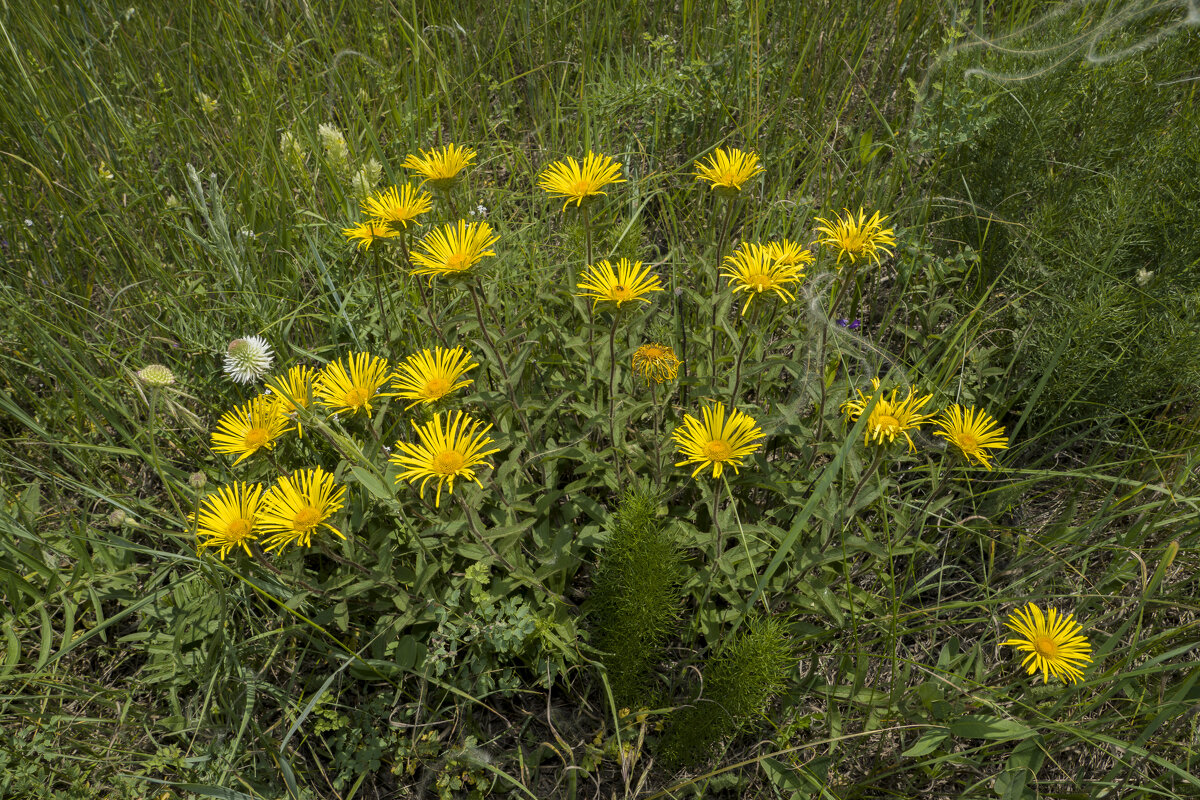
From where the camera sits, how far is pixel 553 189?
Result: 2076 millimetres

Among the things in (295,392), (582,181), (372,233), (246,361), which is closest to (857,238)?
(582,181)

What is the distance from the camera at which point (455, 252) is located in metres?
1.92

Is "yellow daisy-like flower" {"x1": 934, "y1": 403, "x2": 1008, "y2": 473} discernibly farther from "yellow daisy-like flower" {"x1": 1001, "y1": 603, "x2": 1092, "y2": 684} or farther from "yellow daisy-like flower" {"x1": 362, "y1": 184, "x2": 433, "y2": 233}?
"yellow daisy-like flower" {"x1": 362, "y1": 184, "x2": 433, "y2": 233}

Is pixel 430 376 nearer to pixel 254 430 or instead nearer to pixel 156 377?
pixel 254 430

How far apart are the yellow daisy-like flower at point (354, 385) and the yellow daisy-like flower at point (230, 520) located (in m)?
0.30

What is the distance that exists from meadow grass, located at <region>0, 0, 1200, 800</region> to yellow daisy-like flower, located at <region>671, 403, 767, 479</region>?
0.63ft

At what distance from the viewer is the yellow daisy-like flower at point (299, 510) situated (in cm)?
171

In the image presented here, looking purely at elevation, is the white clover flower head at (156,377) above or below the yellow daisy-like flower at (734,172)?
below

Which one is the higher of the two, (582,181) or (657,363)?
Result: (582,181)

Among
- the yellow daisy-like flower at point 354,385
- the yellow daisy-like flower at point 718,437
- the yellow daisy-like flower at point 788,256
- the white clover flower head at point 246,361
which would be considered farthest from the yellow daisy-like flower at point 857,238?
the white clover flower head at point 246,361

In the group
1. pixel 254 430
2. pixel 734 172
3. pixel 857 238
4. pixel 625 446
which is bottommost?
pixel 625 446

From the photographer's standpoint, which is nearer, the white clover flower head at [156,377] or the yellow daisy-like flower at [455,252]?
the yellow daisy-like flower at [455,252]

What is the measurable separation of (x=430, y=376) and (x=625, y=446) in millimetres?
616

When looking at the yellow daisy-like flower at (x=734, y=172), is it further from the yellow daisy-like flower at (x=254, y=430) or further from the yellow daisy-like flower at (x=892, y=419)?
the yellow daisy-like flower at (x=254, y=430)
